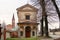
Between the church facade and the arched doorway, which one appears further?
the arched doorway

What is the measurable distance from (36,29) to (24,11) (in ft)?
22.4

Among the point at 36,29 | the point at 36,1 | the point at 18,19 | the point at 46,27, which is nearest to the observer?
the point at 36,1

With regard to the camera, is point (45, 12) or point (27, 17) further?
point (27, 17)

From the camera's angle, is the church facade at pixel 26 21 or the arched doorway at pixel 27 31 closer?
the church facade at pixel 26 21

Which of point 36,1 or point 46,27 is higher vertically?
point 36,1

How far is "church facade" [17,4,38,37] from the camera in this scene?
170ft

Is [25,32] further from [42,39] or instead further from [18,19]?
[42,39]

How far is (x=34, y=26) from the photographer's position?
51500 millimetres

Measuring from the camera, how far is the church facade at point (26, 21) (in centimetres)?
5172

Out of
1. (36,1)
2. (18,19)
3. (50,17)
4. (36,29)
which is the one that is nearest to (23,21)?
(18,19)

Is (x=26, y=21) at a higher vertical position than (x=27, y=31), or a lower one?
higher

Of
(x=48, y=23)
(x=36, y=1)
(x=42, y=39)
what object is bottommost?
(x=42, y=39)

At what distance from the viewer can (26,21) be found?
53062 mm

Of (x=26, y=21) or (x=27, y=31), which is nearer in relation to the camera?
(x=26, y=21)
